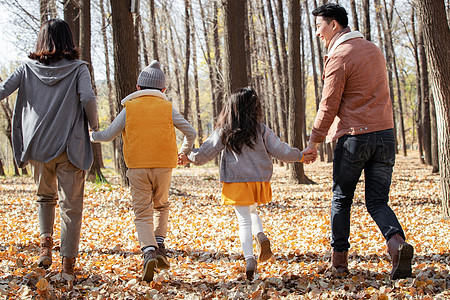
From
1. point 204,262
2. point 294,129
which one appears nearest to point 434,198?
point 294,129

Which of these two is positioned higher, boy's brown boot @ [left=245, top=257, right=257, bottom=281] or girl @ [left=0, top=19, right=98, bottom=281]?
girl @ [left=0, top=19, right=98, bottom=281]

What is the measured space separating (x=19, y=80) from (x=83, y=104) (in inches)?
24.6

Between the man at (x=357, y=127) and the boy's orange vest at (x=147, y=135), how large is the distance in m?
1.47

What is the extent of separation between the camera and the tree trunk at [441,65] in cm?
639

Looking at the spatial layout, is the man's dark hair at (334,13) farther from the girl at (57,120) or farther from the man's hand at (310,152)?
the girl at (57,120)

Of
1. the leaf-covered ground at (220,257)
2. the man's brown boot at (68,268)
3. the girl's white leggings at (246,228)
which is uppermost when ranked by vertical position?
the girl's white leggings at (246,228)

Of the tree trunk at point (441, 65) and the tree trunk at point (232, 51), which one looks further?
the tree trunk at point (232, 51)

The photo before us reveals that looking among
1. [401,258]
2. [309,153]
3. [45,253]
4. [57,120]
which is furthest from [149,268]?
[401,258]

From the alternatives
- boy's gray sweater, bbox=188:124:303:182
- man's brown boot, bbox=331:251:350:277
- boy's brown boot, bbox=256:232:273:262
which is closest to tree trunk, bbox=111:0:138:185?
boy's gray sweater, bbox=188:124:303:182

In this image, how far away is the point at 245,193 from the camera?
3994 millimetres

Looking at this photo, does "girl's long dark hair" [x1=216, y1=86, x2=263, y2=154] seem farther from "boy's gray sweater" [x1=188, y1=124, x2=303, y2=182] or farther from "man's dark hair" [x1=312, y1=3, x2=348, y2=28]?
"man's dark hair" [x1=312, y1=3, x2=348, y2=28]

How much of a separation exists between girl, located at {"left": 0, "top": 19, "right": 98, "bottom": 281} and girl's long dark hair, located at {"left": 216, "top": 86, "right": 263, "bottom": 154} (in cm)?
128

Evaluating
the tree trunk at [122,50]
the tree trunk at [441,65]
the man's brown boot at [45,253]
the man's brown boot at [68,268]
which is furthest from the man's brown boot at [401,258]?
the tree trunk at [122,50]

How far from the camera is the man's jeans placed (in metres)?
3.69
